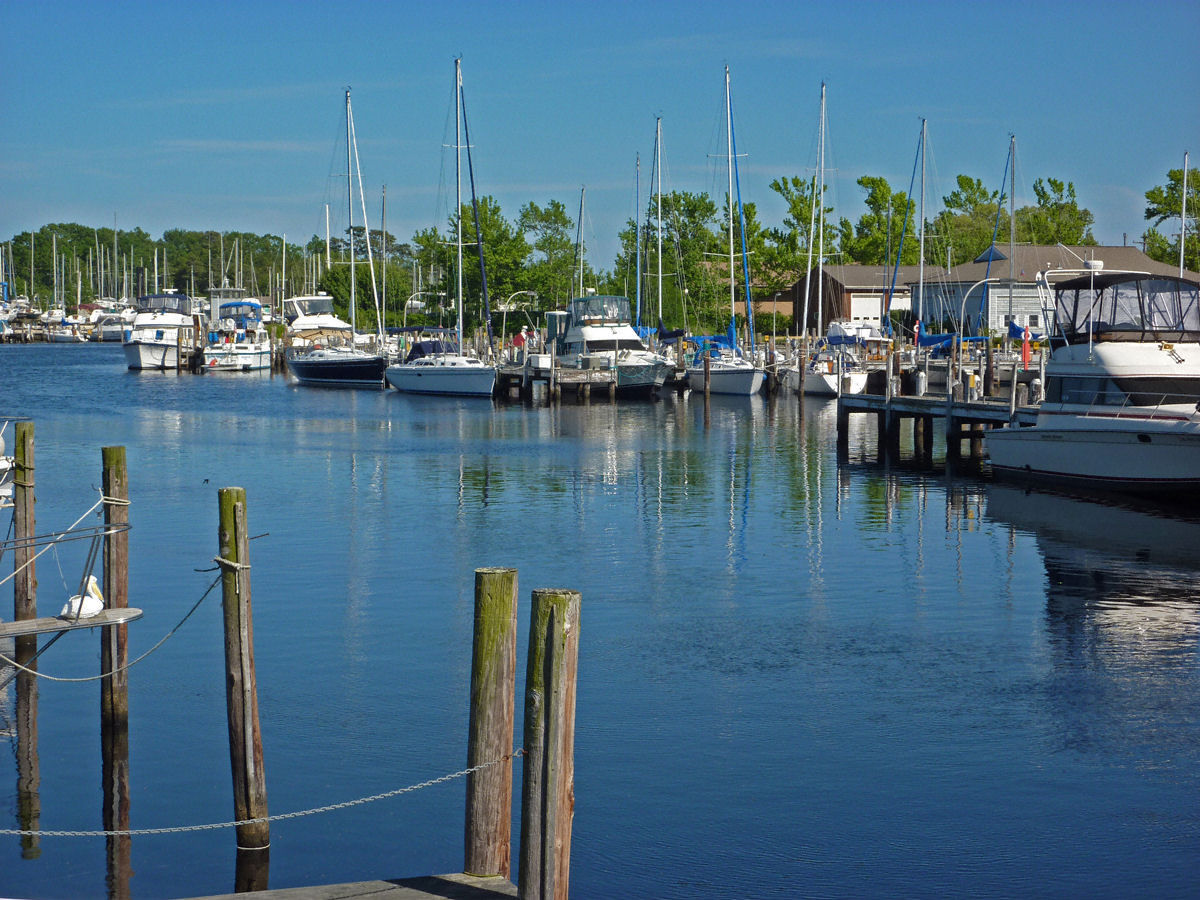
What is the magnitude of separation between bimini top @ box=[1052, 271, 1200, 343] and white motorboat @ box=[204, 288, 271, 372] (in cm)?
7584

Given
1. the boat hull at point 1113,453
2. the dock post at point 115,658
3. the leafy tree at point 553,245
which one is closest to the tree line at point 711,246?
the leafy tree at point 553,245

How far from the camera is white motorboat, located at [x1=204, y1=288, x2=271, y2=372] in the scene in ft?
324

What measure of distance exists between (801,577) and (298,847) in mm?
12718

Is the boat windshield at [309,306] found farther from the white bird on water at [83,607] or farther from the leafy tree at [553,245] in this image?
the white bird on water at [83,607]

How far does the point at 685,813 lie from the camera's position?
12.0m

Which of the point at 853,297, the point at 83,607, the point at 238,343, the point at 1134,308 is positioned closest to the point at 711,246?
the point at 853,297

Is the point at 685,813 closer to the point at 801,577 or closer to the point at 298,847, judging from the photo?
the point at 298,847

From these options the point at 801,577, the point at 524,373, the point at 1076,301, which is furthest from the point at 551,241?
the point at 801,577

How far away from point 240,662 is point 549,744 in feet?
11.6

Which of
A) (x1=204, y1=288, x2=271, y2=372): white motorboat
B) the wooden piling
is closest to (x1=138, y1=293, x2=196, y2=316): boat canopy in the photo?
(x1=204, y1=288, x2=271, y2=372): white motorboat

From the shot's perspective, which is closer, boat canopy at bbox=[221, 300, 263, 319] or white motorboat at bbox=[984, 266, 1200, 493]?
white motorboat at bbox=[984, 266, 1200, 493]

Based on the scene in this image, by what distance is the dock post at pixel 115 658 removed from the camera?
12.2 m

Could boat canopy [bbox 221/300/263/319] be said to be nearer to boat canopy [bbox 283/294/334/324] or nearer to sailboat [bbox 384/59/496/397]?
boat canopy [bbox 283/294/334/324]

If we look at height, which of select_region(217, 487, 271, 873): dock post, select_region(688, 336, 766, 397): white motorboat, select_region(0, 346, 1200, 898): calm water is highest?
select_region(688, 336, 766, 397): white motorboat
